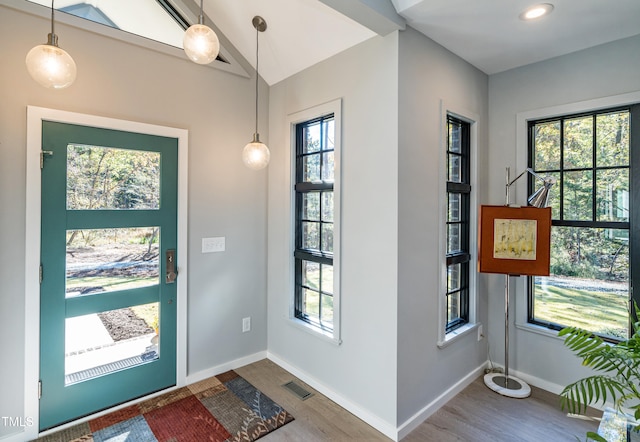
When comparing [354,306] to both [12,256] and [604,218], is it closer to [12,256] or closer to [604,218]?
[604,218]

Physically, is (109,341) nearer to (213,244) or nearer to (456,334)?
(213,244)

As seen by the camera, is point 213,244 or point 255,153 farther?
point 213,244

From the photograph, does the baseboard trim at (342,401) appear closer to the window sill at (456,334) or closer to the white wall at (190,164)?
the white wall at (190,164)

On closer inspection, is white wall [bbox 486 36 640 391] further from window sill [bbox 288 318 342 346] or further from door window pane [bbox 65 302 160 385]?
door window pane [bbox 65 302 160 385]

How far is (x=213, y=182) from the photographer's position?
290 centimetres

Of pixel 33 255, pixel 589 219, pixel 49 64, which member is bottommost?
pixel 33 255

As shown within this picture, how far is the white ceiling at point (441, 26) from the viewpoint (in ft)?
6.55

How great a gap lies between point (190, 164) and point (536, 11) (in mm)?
2717

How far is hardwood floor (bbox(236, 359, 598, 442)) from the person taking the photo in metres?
2.17

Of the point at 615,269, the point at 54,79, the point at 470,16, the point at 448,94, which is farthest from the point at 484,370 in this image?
the point at 54,79

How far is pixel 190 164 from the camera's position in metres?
2.76

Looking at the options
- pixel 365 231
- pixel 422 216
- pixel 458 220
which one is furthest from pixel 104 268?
pixel 458 220

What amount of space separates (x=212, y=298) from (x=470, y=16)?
2.93 metres

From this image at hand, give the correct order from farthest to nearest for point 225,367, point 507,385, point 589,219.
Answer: point 225,367 → point 507,385 → point 589,219
